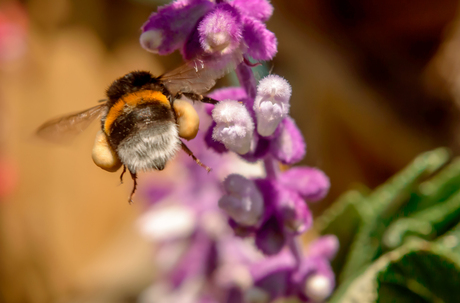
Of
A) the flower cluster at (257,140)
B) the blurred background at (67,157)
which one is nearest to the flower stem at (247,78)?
the flower cluster at (257,140)

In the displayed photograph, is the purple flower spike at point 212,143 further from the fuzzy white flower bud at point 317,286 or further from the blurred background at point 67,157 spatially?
the blurred background at point 67,157

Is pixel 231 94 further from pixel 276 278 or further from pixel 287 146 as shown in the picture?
pixel 276 278

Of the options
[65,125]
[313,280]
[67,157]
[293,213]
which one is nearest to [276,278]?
[313,280]

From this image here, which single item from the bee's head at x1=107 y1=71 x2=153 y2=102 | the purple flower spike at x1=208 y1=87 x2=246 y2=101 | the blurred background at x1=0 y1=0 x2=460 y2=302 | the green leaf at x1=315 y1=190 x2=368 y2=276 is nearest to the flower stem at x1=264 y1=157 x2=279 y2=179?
the purple flower spike at x1=208 y1=87 x2=246 y2=101

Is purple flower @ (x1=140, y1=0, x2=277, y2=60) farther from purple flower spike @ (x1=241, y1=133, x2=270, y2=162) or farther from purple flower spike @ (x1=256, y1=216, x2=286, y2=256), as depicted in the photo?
purple flower spike @ (x1=256, y1=216, x2=286, y2=256)

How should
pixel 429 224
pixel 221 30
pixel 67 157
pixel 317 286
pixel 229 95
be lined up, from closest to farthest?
pixel 221 30, pixel 229 95, pixel 317 286, pixel 429 224, pixel 67 157

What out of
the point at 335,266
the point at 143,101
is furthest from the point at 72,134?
the point at 335,266
